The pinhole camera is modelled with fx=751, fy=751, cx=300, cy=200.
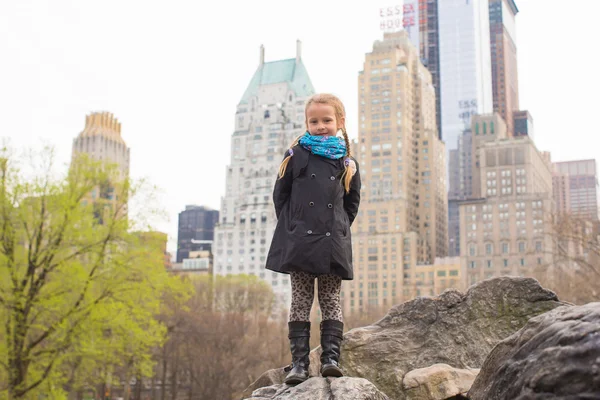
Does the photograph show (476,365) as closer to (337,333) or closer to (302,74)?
(337,333)

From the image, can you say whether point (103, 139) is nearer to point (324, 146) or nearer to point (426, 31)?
point (426, 31)

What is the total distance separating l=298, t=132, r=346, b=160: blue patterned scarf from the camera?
6.43 m

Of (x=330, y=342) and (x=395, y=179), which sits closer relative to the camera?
(x=330, y=342)

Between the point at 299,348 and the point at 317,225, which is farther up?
the point at 317,225

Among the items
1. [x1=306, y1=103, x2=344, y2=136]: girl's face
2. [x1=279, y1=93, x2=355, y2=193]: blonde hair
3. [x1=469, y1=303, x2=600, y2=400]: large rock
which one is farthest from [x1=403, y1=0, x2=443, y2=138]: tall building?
[x1=469, y1=303, x2=600, y2=400]: large rock

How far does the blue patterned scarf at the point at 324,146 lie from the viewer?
6.43 metres

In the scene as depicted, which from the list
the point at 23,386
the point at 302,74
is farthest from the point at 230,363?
the point at 302,74

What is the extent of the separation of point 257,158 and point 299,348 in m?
137

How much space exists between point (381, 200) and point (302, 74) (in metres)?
39.5

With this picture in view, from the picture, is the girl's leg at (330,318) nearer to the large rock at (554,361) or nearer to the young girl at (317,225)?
the young girl at (317,225)

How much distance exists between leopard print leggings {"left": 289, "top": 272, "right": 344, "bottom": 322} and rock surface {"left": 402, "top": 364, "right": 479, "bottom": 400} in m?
1.21

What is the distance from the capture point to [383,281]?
369 ft

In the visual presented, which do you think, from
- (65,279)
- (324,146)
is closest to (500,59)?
(65,279)

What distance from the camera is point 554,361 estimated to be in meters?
4.36
